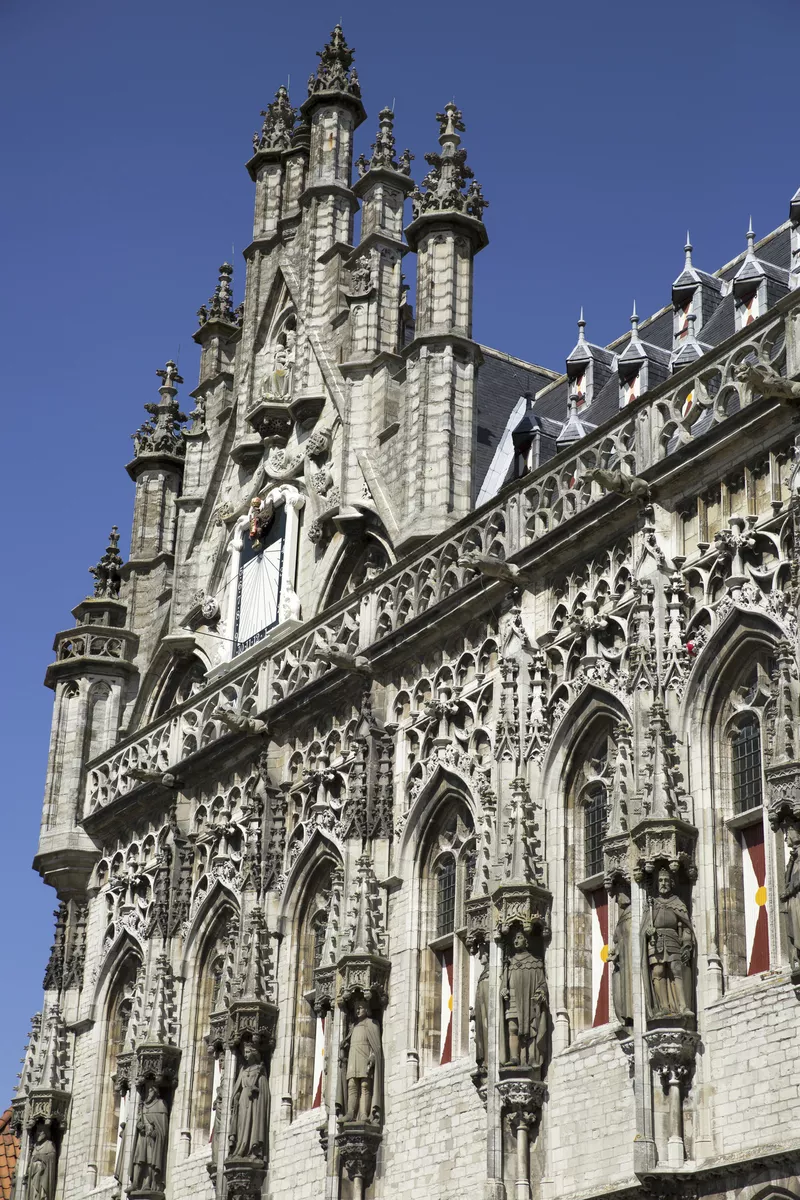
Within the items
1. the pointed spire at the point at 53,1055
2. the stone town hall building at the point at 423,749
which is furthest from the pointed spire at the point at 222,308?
the pointed spire at the point at 53,1055

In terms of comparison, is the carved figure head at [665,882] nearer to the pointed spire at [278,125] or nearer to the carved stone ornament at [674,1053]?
the carved stone ornament at [674,1053]

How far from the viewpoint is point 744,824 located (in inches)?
954

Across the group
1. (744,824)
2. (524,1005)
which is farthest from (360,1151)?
(744,824)

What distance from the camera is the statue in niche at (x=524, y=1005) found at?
83.8 feet

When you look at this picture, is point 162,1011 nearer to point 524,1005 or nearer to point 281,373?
point 524,1005

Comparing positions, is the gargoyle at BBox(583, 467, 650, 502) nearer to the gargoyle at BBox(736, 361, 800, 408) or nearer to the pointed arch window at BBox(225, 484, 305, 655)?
the gargoyle at BBox(736, 361, 800, 408)

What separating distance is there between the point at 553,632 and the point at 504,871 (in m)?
3.16

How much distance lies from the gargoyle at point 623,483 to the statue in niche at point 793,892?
542 centimetres

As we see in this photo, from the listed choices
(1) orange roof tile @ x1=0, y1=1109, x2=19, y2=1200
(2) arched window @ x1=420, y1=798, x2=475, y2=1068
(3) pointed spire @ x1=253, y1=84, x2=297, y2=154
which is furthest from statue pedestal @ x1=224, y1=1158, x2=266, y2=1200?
(3) pointed spire @ x1=253, y1=84, x2=297, y2=154

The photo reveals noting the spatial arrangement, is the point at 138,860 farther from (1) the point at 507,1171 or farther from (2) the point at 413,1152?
(1) the point at 507,1171

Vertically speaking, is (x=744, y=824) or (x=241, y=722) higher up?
(x=241, y=722)

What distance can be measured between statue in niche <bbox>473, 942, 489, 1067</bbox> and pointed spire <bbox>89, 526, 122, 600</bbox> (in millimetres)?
16547

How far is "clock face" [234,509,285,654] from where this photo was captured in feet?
120

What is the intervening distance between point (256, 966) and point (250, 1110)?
2038 mm
